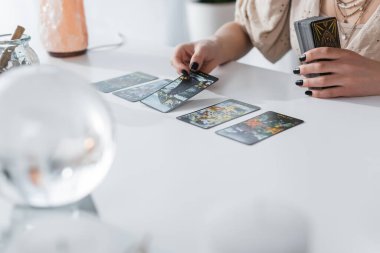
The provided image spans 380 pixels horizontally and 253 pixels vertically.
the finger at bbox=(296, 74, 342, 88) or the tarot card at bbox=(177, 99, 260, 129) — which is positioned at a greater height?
the finger at bbox=(296, 74, 342, 88)

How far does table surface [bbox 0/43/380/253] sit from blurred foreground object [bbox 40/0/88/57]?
341 millimetres

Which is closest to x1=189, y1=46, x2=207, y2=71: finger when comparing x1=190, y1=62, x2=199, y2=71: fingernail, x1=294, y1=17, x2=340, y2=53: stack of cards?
A: x1=190, y1=62, x2=199, y2=71: fingernail

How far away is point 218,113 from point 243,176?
239 millimetres

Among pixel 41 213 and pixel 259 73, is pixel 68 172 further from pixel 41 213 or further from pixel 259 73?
pixel 259 73

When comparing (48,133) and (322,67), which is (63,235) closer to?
(48,133)

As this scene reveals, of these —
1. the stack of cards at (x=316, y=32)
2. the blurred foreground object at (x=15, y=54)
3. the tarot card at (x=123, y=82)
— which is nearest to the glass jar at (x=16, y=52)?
the blurred foreground object at (x=15, y=54)

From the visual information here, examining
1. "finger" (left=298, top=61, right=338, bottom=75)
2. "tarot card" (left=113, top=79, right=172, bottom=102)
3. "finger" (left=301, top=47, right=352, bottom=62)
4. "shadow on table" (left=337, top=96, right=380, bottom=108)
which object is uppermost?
"finger" (left=301, top=47, right=352, bottom=62)

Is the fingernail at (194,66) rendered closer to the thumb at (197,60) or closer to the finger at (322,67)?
the thumb at (197,60)

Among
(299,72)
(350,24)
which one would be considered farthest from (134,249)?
(350,24)

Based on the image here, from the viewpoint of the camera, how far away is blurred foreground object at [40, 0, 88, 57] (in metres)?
1.22

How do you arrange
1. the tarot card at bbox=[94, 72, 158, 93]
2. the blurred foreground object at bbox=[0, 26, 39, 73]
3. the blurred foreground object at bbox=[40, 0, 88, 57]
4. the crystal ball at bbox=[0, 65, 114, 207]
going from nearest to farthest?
the crystal ball at bbox=[0, 65, 114, 207]
the blurred foreground object at bbox=[0, 26, 39, 73]
the tarot card at bbox=[94, 72, 158, 93]
the blurred foreground object at bbox=[40, 0, 88, 57]

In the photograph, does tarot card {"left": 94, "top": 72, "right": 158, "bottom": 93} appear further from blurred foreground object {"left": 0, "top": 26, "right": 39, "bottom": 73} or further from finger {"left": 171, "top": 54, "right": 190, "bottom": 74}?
blurred foreground object {"left": 0, "top": 26, "right": 39, "bottom": 73}

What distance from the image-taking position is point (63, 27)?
1242 mm

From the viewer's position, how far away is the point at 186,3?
224 centimetres
